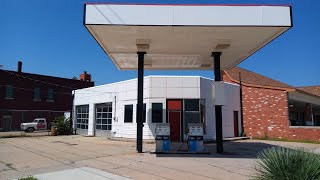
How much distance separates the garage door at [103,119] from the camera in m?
→ 30.1

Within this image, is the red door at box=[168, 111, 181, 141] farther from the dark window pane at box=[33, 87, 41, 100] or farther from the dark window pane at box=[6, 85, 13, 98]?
the dark window pane at box=[33, 87, 41, 100]

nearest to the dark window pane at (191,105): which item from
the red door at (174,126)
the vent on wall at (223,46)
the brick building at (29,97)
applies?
the red door at (174,126)

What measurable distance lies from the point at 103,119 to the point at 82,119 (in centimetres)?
539

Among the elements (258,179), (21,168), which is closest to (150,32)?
(21,168)

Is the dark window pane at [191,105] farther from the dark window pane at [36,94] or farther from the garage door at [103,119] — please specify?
the dark window pane at [36,94]

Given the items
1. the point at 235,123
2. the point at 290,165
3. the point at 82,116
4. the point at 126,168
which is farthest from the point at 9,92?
the point at 290,165

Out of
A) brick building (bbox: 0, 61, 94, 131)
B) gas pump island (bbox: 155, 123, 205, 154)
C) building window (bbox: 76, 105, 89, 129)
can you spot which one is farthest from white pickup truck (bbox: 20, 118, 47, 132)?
gas pump island (bbox: 155, 123, 205, 154)

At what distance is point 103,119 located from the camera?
31.2m

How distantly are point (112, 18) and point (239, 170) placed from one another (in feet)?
25.8

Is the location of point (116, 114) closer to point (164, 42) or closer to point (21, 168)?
point (164, 42)

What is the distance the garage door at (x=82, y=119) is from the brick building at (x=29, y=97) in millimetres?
15145

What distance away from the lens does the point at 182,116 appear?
80.5ft

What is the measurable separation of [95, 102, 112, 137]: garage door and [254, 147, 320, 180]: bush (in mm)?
23523

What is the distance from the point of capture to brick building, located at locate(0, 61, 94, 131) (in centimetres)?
4691
